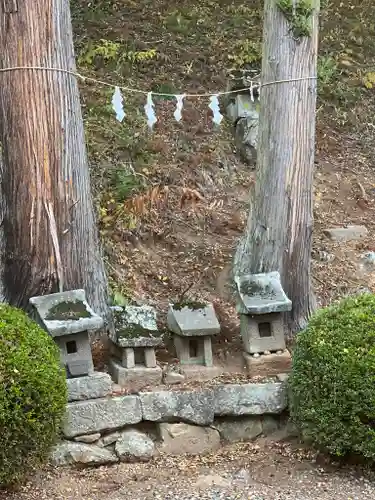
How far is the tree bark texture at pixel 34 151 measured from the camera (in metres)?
4.25

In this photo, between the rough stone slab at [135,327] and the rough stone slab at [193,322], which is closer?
the rough stone slab at [135,327]

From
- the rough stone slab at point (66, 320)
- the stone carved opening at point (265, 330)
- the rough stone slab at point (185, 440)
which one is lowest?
the rough stone slab at point (185, 440)

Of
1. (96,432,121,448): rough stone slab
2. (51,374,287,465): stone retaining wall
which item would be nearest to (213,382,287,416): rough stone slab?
(51,374,287,465): stone retaining wall

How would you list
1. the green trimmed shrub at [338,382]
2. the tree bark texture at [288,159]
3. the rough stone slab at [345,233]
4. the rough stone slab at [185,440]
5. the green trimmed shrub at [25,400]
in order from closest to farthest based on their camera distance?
the green trimmed shrub at [25,400], the green trimmed shrub at [338,382], the rough stone slab at [185,440], the tree bark texture at [288,159], the rough stone slab at [345,233]

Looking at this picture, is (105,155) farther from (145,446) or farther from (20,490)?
(20,490)

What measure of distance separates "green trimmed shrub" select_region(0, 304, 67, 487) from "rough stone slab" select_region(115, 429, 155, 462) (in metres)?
0.64

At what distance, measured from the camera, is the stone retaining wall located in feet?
13.0

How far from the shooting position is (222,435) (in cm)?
433

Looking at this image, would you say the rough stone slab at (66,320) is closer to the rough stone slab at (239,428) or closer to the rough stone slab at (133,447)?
the rough stone slab at (133,447)

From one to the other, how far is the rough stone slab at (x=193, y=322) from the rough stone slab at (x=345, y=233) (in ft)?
8.28

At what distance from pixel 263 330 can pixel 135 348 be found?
3.05ft

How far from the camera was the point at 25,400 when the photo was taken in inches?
129

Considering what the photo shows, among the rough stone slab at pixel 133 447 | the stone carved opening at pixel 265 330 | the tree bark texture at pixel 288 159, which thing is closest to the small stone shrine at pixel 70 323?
the rough stone slab at pixel 133 447

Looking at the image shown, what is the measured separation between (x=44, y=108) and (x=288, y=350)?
2.39 m
